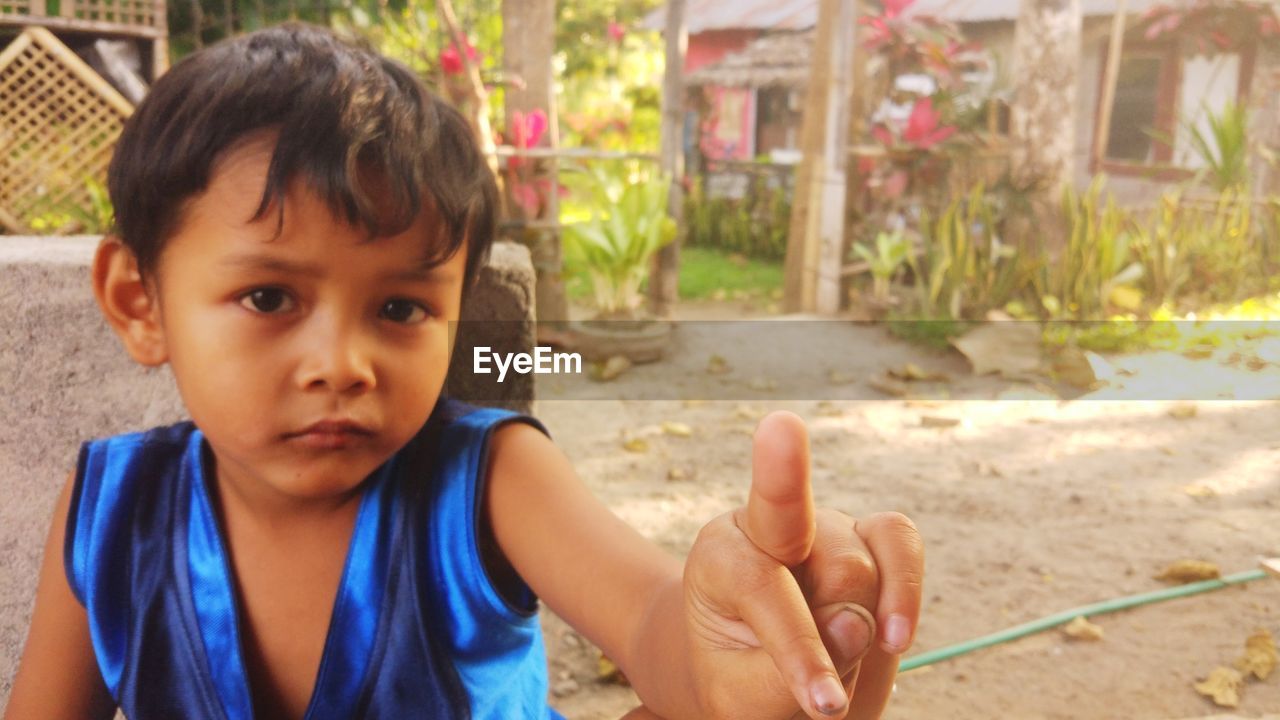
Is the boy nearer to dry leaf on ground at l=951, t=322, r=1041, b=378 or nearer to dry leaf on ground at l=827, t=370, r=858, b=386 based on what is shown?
dry leaf on ground at l=827, t=370, r=858, b=386

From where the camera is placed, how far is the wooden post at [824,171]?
640 cm

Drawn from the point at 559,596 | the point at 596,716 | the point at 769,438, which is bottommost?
the point at 596,716

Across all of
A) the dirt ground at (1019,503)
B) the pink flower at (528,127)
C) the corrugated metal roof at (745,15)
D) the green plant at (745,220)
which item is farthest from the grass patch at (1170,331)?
the corrugated metal roof at (745,15)

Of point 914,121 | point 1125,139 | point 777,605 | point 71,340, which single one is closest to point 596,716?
point 71,340

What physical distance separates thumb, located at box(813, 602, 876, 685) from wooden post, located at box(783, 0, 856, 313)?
5961 millimetres

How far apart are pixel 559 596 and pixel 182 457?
59 cm

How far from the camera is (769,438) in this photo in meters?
0.73

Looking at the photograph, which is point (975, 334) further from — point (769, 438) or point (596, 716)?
point (769, 438)

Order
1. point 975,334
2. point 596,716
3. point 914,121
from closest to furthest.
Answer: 1. point 596,716
2. point 975,334
3. point 914,121

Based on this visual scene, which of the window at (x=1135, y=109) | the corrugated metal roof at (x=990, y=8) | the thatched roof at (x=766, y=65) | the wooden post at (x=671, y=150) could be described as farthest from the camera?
the thatched roof at (x=766, y=65)

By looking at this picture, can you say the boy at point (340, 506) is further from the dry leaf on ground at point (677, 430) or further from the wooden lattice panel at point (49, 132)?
the wooden lattice panel at point (49, 132)

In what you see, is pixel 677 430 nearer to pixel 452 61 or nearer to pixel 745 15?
pixel 452 61

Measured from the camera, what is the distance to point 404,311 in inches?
45.9

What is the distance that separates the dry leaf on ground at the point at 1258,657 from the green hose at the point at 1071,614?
0.88ft
